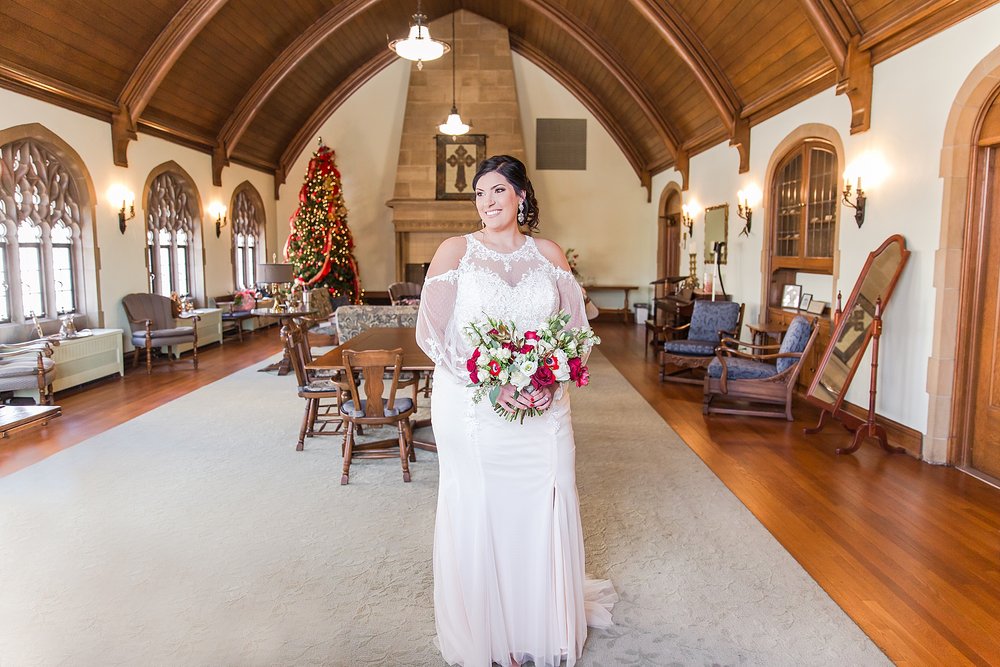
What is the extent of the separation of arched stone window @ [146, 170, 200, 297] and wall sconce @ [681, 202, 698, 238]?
8.13 m

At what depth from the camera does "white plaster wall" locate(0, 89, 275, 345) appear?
289 inches

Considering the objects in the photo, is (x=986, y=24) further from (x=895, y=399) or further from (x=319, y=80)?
(x=319, y=80)

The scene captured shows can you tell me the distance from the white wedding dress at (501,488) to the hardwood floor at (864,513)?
4.51 feet

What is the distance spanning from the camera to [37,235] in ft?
25.5

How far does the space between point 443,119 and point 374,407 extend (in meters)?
10.1

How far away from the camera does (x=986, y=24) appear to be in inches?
175

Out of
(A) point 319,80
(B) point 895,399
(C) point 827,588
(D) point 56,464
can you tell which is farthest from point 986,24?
(A) point 319,80

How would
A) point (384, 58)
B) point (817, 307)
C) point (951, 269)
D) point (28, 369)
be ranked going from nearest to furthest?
1. point (951, 269)
2. point (28, 369)
3. point (817, 307)
4. point (384, 58)

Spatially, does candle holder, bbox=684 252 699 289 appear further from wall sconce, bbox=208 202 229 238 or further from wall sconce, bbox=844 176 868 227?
wall sconce, bbox=208 202 229 238

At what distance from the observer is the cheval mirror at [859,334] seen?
5.24m

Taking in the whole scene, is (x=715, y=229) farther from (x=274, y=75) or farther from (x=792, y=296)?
(x=274, y=75)

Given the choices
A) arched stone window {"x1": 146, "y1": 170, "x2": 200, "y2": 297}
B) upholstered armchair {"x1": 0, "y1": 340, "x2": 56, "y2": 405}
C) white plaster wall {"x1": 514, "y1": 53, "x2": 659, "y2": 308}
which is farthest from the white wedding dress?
white plaster wall {"x1": 514, "y1": 53, "x2": 659, "y2": 308}

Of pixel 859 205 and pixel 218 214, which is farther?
pixel 218 214

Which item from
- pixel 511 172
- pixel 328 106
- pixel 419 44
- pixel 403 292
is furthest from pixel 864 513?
pixel 328 106
